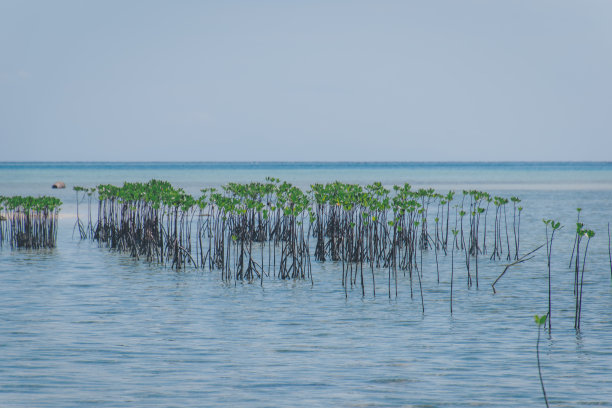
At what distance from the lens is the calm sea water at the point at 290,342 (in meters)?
6.67

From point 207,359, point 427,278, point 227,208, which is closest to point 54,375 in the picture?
point 207,359

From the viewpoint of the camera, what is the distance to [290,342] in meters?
8.52

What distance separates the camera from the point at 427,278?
13250 mm

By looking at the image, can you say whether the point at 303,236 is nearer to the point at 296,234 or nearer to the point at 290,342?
the point at 296,234

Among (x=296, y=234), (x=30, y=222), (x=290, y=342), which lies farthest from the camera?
(x=30, y=222)

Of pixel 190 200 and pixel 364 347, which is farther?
pixel 190 200

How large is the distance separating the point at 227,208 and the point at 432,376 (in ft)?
22.1

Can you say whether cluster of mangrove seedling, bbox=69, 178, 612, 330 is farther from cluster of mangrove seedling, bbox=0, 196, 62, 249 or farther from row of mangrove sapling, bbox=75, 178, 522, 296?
cluster of mangrove seedling, bbox=0, 196, 62, 249

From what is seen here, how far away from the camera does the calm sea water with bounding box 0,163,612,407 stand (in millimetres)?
6668

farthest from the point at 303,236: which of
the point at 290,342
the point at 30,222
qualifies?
the point at 30,222

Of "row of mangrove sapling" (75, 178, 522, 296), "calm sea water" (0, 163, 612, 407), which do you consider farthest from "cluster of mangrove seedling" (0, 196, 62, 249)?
"calm sea water" (0, 163, 612, 407)

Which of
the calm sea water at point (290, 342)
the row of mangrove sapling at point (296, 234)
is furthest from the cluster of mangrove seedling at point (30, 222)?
→ the calm sea water at point (290, 342)

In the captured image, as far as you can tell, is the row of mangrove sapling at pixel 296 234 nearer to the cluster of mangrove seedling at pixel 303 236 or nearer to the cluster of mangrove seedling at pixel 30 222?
the cluster of mangrove seedling at pixel 303 236

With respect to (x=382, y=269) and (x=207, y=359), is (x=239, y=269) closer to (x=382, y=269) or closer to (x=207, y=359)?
(x=382, y=269)
